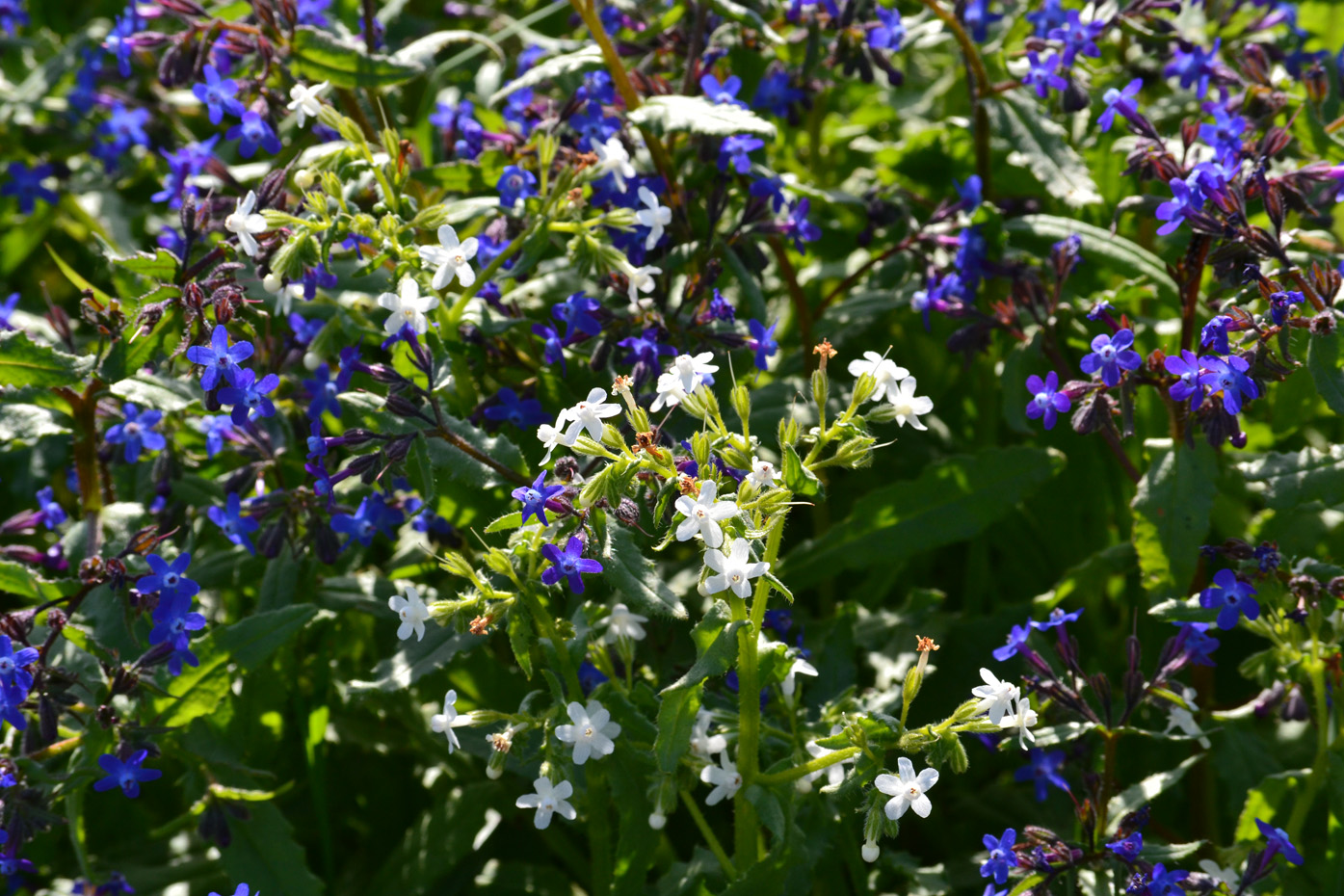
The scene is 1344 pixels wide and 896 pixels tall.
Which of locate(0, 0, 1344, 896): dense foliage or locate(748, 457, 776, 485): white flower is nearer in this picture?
locate(748, 457, 776, 485): white flower

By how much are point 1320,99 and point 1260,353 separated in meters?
1.13

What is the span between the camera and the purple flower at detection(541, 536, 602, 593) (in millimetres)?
1703

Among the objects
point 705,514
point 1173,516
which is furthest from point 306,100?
point 1173,516

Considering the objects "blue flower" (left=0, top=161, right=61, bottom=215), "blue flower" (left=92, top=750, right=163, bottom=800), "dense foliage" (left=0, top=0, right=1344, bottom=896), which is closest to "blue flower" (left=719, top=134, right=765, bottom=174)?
"dense foliage" (left=0, top=0, right=1344, bottom=896)

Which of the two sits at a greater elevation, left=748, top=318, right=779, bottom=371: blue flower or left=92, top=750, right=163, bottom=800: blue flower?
left=748, top=318, right=779, bottom=371: blue flower

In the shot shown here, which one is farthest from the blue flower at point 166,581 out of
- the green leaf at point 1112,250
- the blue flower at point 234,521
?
the green leaf at point 1112,250

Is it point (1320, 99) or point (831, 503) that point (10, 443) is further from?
point (1320, 99)

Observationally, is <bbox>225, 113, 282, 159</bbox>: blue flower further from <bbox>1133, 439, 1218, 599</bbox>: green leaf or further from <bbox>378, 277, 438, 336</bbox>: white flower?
<bbox>1133, 439, 1218, 599</bbox>: green leaf

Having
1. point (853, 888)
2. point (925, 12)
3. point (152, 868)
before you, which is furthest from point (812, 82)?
point (152, 868)

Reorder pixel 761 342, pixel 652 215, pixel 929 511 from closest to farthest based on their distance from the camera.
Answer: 1. pixel 652 215
2. pixel 761 342
3. pixel 929 511

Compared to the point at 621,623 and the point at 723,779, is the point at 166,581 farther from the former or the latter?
the point at 723,779

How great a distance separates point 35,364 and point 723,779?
137 cm

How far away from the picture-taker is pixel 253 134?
7.89 feet

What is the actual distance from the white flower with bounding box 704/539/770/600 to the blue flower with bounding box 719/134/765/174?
1.05m
